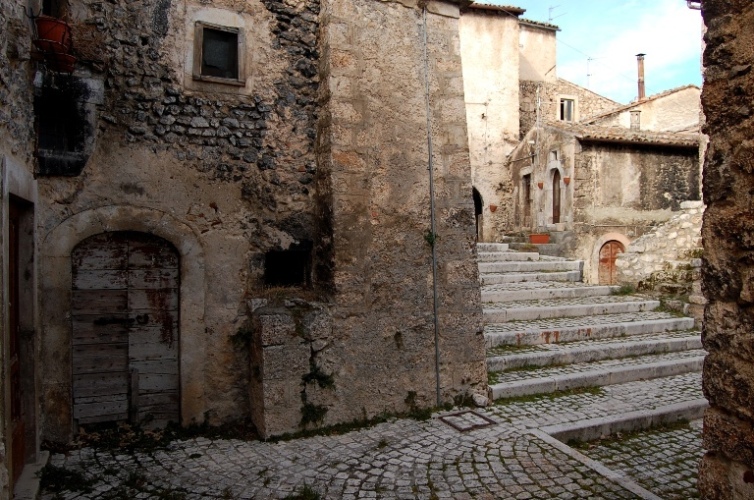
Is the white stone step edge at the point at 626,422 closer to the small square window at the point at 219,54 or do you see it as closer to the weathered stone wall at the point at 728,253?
the weathered stone wall at the point at 728,253

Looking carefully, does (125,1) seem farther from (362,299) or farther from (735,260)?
(735,260)

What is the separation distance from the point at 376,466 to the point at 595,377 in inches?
137

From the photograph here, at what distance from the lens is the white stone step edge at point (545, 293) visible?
976 cm

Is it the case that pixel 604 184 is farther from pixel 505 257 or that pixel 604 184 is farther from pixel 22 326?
pixel 22 326

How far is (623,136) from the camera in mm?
16328

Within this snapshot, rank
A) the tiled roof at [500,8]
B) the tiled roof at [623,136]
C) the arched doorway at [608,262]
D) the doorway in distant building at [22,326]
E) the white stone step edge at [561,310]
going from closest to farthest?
the doorway in distant building at [22,326]
the white stone step edge at [561,310]
the tiled roof at [623,136]
the arched doorway at [608,262]
the tiled roof at [500,8]

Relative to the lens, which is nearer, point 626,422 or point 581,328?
point 626,422

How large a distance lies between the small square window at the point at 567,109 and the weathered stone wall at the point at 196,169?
19.0 m

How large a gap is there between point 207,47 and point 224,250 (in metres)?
2.02

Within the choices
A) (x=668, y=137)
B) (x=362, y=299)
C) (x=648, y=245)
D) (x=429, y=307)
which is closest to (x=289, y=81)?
(x=362, y=299)

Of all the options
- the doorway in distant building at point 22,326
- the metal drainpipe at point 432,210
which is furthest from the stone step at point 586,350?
the doorway in distant building at point 22,326

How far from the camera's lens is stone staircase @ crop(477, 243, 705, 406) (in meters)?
6.79

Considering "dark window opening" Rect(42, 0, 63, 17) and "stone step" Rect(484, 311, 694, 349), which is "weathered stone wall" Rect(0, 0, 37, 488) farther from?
"stone step" Rect(484, 311, 694, 349)

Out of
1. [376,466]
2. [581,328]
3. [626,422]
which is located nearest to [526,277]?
[581,328]
